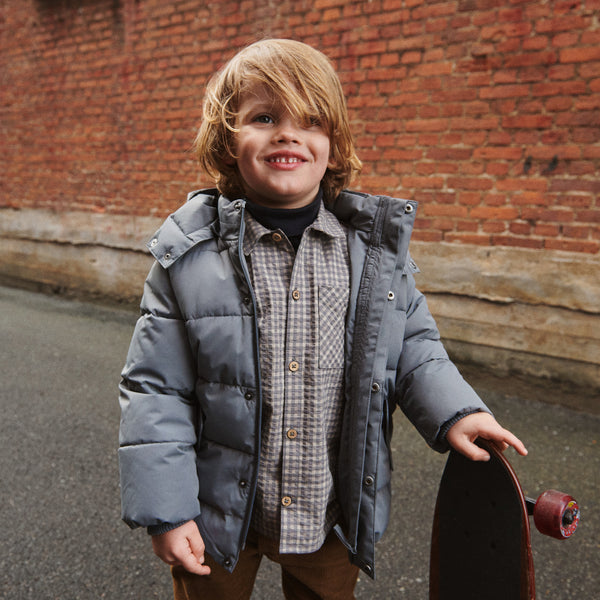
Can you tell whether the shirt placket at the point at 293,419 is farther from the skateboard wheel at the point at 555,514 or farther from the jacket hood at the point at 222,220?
the skateboard wheel at the point at 555,514

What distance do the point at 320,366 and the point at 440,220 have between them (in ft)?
9.42

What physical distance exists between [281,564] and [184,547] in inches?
11.2

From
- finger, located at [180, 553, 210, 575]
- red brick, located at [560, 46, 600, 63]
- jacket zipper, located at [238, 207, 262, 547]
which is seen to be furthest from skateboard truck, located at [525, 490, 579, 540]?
red brick, located at [560, 46, 600, 63]

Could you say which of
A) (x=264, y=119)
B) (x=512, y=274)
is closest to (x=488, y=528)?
(x=264, y=119)

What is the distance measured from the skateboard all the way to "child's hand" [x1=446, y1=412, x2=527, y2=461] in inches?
0.8

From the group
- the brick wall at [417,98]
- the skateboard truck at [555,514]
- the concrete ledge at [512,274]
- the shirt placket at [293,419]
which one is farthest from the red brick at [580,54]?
the skateboard truck at [555,514]

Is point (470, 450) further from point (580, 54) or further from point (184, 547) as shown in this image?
point (580, 54)

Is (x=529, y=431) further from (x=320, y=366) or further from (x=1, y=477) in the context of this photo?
(x=1, y=477)

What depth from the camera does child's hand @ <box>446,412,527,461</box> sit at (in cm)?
111

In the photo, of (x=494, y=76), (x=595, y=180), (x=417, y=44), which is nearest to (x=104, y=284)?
(x=417, y=44)

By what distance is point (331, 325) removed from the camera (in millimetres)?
1235

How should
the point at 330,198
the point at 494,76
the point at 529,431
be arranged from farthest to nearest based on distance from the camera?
1. the point at 494,76
2. the point at 529,431
3. the point at 330,198

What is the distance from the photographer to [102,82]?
18.5 ft

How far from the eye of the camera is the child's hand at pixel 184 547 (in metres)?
1.17
